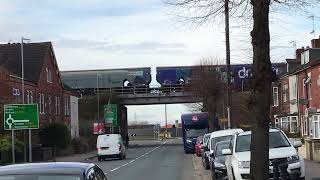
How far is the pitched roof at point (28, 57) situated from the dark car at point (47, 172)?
179 ft

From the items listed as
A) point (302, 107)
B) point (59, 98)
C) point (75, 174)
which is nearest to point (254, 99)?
point (75, 174)

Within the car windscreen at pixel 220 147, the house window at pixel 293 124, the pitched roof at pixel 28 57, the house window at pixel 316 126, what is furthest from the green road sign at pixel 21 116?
the house window at pixel 293 124

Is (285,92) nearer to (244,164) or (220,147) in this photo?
(220,147)

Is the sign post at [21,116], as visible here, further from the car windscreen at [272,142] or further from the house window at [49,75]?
the house window at [49,75]

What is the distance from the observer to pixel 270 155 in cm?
1620

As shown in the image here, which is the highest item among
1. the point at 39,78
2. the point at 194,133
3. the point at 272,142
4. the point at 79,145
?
the point at 39,78

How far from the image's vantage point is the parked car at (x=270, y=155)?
16.0m

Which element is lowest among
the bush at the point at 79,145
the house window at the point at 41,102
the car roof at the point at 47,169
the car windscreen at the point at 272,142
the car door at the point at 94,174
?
the bush at the point at 79,145

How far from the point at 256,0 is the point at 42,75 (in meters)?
56.4

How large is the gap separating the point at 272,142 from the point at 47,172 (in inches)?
443

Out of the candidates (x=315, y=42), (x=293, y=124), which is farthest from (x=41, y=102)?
(x=315, y=42)

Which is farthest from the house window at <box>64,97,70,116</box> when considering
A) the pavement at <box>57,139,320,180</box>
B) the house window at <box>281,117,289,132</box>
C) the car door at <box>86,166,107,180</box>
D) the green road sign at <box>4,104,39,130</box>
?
the car door at <box>86,166,107,180</box>

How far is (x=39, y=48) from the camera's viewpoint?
66000 millimetres

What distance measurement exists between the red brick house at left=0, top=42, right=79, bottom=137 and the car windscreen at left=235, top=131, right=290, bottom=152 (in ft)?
128
